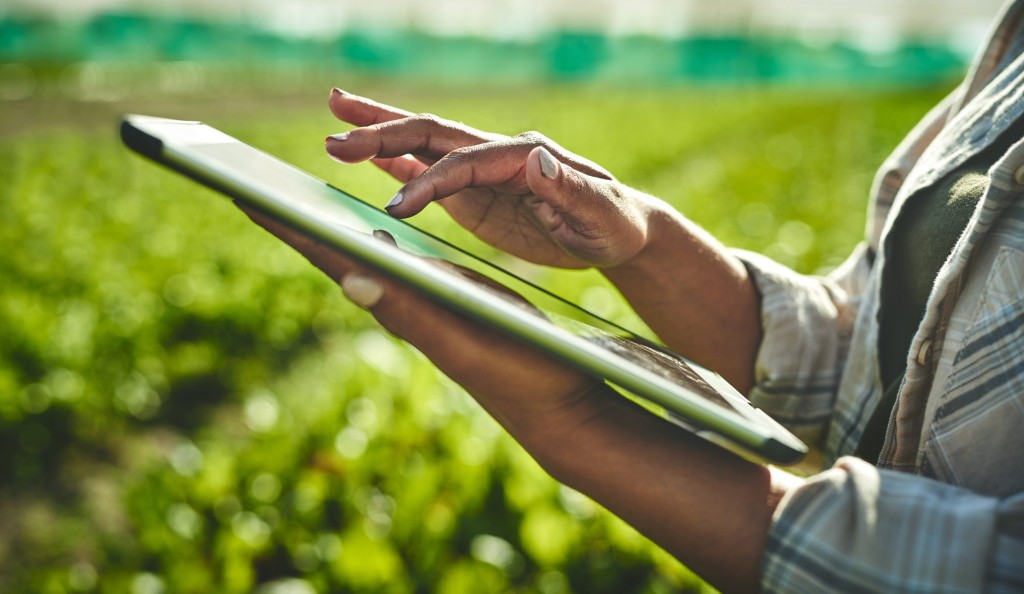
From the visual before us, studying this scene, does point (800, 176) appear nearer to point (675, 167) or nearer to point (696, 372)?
point (675, 167)

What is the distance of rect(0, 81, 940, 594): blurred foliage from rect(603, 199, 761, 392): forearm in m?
0.86

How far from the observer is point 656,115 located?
64.3 feet

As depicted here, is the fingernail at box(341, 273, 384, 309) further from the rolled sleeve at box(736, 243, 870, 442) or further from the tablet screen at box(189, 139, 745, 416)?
the rolled sleeve at box(736, 243, 870, 442)

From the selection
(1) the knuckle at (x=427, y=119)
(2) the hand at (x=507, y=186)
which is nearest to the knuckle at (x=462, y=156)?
(2) the hand at (x=507, y=186)

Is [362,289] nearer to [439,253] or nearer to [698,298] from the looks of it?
[439,253]

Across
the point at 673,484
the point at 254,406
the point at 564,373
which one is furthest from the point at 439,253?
the point at 254,406

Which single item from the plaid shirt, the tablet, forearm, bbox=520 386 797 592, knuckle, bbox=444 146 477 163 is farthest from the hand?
the plaid shirt

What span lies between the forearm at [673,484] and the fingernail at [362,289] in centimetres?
29

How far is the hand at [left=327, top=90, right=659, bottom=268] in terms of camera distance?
104 cm

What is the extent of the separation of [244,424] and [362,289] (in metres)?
3.48

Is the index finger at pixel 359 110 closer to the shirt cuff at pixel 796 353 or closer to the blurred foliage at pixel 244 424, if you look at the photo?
the shirt cuff at pixel 796 353

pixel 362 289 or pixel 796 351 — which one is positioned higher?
pixel 362 289

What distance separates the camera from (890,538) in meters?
0.87

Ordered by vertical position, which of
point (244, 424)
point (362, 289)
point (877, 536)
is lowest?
point (244, 424)
